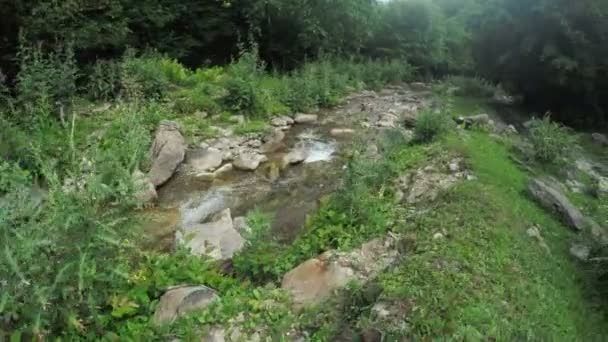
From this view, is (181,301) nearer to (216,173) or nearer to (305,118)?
(216,173)

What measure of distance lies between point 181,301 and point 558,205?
155 inches

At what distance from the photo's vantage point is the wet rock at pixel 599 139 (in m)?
10.9

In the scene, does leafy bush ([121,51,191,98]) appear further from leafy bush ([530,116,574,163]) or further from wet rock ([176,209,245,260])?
leafy bush ([530,116,574,163])

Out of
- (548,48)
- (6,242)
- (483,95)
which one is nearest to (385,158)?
(6,242)

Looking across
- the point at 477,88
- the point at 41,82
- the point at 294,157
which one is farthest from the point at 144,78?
the point at 477,88

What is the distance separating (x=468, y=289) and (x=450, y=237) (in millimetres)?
778

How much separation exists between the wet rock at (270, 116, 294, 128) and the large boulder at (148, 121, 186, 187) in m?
2.06

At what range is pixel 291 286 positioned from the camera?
3.82 metres

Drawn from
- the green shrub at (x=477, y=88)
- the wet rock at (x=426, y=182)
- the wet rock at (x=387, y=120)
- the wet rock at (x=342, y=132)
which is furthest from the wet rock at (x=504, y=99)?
the wet rock at (x=426, y=182)

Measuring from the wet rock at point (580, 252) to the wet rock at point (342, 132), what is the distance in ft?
15.9

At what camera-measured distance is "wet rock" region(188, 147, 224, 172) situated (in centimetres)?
714

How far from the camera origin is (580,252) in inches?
176

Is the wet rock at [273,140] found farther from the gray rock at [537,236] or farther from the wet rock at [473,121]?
the gray rock at [537,236]

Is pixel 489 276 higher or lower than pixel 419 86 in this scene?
higher
